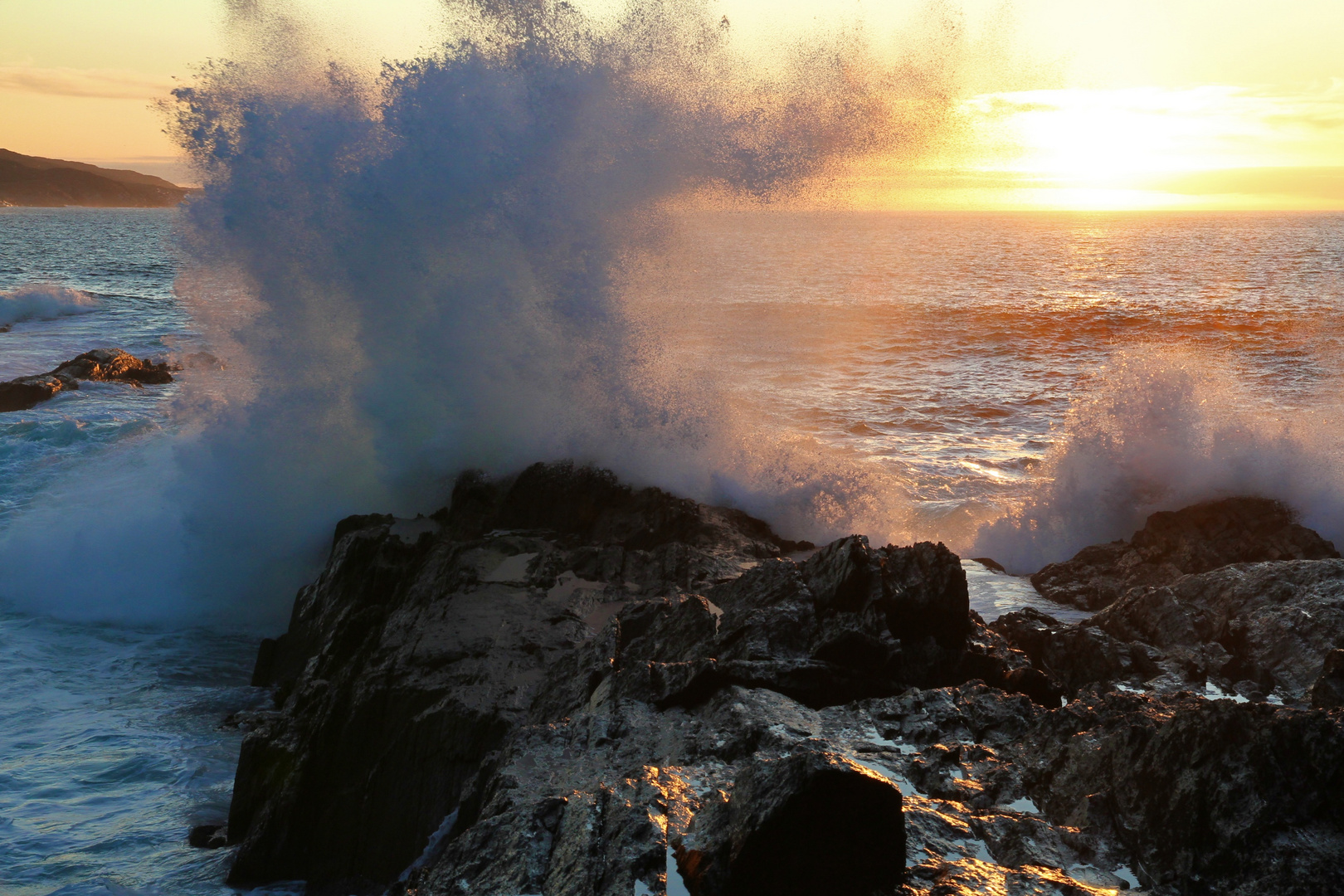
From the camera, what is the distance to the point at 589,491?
7715mm

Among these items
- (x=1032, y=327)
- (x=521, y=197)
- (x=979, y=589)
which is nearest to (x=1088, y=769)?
(x=979, y=589)

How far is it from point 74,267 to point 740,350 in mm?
37553

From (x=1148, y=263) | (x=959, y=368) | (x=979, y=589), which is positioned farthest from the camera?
(x=1148, y=263)

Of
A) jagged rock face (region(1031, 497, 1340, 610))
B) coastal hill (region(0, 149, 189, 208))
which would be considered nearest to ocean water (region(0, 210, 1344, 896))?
jagged rock face (region(1031, 497, 1340, 610))

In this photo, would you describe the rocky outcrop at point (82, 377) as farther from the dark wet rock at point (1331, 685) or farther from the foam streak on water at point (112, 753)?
the dark wet rock at point (1331, 685)

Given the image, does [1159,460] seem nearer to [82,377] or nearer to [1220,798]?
[1220,798]

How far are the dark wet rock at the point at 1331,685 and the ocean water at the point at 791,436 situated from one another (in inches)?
129

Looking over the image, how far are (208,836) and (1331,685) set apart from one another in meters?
6.05

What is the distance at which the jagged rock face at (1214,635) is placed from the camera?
4.46 meters

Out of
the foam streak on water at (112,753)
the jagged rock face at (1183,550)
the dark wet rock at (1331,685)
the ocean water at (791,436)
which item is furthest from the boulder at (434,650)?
the dark wet rock at (1331,685)

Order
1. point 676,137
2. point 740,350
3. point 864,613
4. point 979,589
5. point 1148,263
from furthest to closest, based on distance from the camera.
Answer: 1. point 1148,263
2. point 740,350
3. point 676,137
4. point 979,589
5. point 864,613

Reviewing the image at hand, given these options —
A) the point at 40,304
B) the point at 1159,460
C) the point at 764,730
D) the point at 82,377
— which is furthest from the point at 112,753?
the point at 40,304

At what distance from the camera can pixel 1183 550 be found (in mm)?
7203

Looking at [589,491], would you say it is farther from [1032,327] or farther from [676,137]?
[1032,327]
